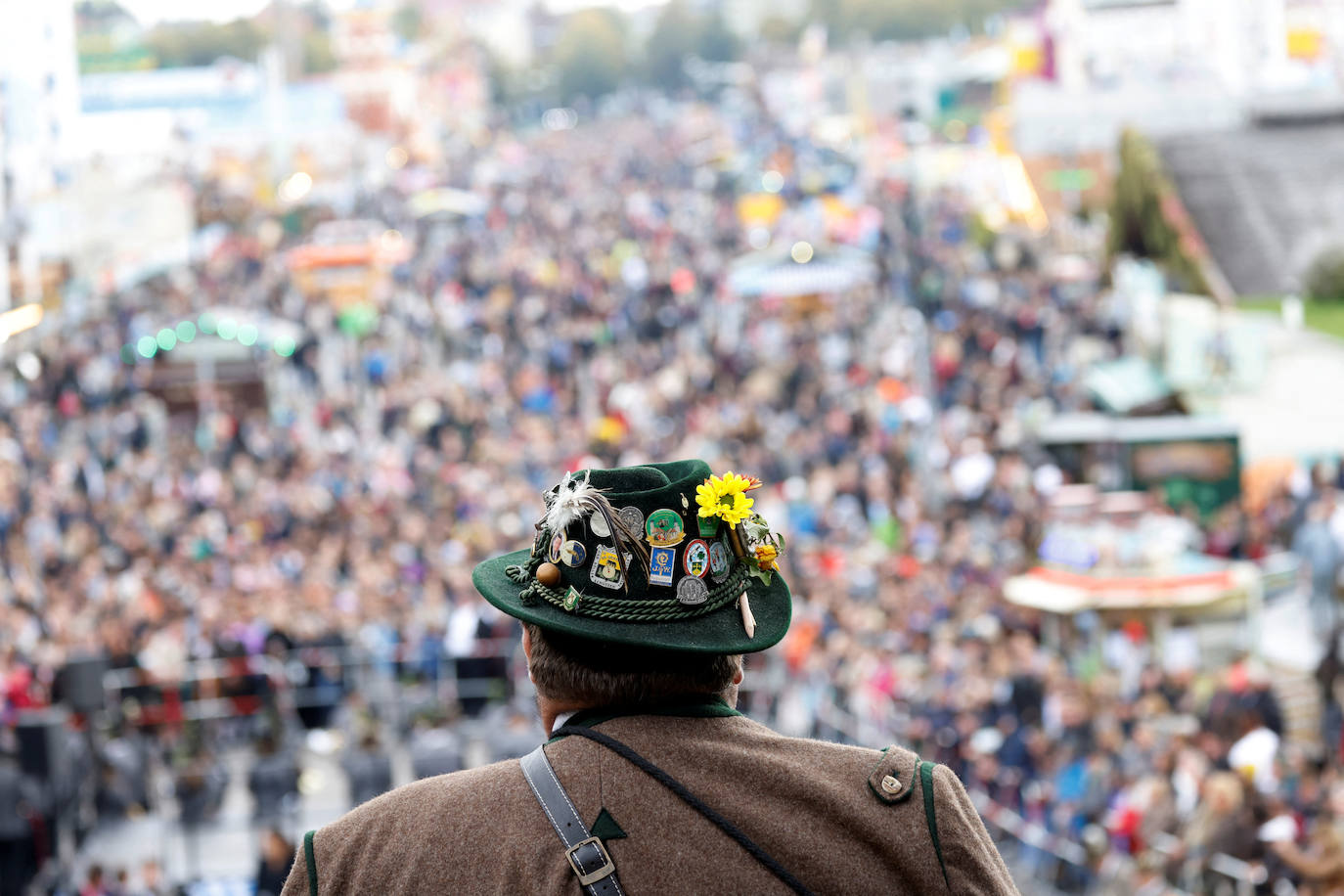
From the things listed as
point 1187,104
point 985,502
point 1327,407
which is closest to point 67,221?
point 985,502

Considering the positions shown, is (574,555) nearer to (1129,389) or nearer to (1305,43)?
(1129,389)

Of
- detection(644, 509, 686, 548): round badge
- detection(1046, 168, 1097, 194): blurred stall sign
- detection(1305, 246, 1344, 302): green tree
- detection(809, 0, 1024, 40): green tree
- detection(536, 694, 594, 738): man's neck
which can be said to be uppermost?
detection(809, 0, 1024, 40): green tree

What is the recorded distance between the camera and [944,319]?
2114 centimetres

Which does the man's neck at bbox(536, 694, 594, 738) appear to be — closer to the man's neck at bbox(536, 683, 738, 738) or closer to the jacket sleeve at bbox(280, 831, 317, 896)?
the man's neck at bbox(536, 683, 738, 738)

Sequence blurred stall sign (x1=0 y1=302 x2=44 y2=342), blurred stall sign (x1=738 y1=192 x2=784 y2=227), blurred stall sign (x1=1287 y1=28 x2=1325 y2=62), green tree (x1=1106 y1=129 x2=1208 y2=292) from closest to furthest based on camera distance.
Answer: blurred stall sign (x1=0 y1=302 x2=44 y2=342)
green tree (x1=1106 y1=129 x2=1208 y2=292)
blurred stall sign (x1=738 y1=192 x2=784 y2=227)
blurred stall sign (x1=1287 y1=28 x2=1325 y2=62)

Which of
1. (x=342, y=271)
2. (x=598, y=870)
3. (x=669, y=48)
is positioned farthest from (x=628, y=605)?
(x=669, y=48)

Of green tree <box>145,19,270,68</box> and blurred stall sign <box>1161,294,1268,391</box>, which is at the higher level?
green tree <box>145,19,270,68</box>

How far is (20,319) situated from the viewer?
17203 mm

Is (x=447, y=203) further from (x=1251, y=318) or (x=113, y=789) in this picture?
(x=113, y=789)

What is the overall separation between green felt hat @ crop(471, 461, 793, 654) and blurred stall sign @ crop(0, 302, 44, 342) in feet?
53.1

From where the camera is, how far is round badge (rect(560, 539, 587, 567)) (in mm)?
1736

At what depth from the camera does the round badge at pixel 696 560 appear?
1.75 metres

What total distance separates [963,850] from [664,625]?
0.39m

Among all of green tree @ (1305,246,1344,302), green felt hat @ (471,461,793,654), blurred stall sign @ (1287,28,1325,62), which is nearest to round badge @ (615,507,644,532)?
green felt hat @ (471,461,793,654)
